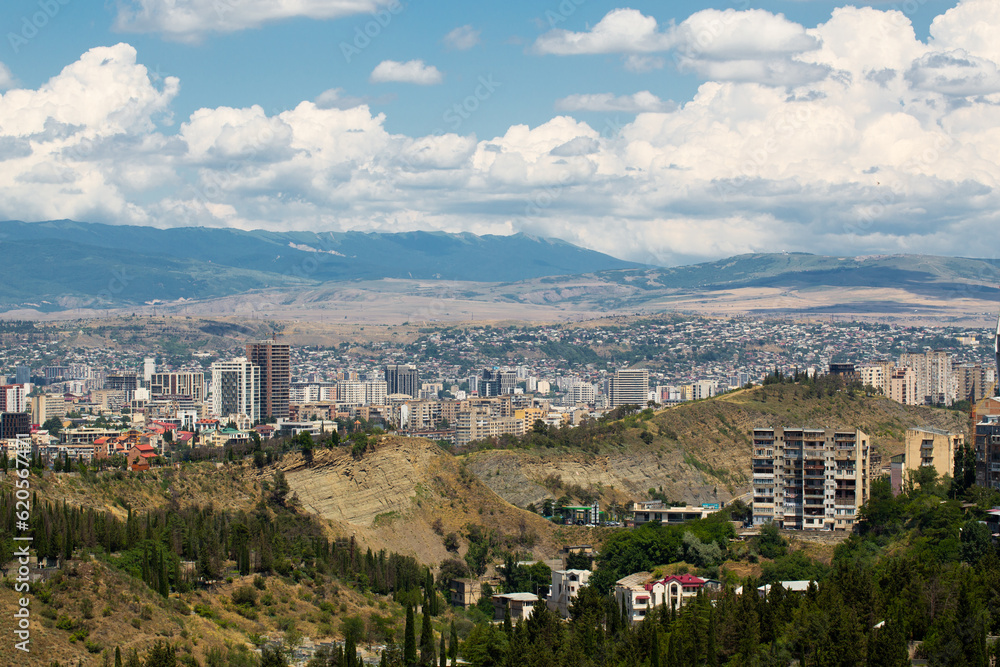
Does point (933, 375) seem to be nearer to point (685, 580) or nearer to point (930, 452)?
point (930, 452)

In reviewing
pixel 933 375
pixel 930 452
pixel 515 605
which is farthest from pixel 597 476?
pixel 933 375

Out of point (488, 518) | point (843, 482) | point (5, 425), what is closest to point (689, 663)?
point (843, 482)

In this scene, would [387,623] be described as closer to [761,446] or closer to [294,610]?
[294,610]

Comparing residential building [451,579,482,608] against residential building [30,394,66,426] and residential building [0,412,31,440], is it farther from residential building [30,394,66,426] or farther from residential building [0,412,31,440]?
residential building [30,394,66,426]

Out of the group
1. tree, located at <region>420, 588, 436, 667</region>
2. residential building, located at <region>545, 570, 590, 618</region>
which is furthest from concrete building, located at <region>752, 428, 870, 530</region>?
tree, located at <region>420, 588, 436, 667</region>

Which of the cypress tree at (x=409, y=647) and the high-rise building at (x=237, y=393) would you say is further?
the high-rise building at (x=237, y=393)

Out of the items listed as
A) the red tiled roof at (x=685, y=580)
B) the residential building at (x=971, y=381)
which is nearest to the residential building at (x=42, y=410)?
the residential building at (x=971, y=381)

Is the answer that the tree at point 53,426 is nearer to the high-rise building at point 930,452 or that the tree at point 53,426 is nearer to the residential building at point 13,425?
the residential building at point 13,425
